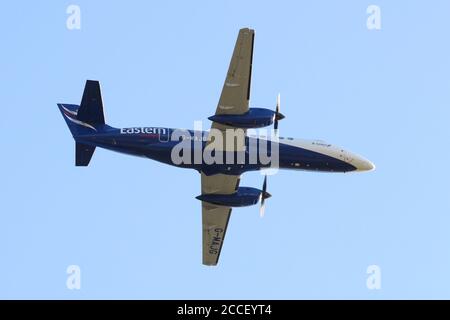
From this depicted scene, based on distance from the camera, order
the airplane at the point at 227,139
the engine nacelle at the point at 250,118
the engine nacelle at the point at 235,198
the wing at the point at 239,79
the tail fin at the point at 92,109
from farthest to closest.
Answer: the engine nacelle at the point at 235,198 → the tail fin at the point at 92,109 → the engine nacelle at the point at 250,118 → the airplane at the point at 227,139 → the wing at the point at 239,79

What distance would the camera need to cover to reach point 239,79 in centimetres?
4906

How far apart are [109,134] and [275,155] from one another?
30.6 feet

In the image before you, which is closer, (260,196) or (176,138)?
(176,138)

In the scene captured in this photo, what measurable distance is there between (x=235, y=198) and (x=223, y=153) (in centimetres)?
412

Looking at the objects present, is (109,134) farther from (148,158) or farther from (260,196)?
(260,196)

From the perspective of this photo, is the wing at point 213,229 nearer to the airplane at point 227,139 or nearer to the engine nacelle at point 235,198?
the engine nacelle at point 235,198

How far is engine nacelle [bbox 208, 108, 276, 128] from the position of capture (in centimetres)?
5025

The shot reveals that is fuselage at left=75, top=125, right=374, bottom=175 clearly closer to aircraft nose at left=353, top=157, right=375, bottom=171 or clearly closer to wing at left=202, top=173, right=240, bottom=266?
aircraft nose at left=353, top=157, right=375, bottom=171

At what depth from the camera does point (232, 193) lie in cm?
5478

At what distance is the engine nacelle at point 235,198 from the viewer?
5431 cm

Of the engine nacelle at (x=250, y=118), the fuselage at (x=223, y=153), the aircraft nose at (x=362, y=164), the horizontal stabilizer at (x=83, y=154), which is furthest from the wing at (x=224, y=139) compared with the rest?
the aircraft nose at (x=362, y=164)

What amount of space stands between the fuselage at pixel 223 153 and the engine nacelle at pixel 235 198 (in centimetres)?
216

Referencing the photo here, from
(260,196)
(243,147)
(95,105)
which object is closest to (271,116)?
(243,147)

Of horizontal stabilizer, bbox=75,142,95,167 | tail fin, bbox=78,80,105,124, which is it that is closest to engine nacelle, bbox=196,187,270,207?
horizontal stabilizer, bbox=75,142,95,167
